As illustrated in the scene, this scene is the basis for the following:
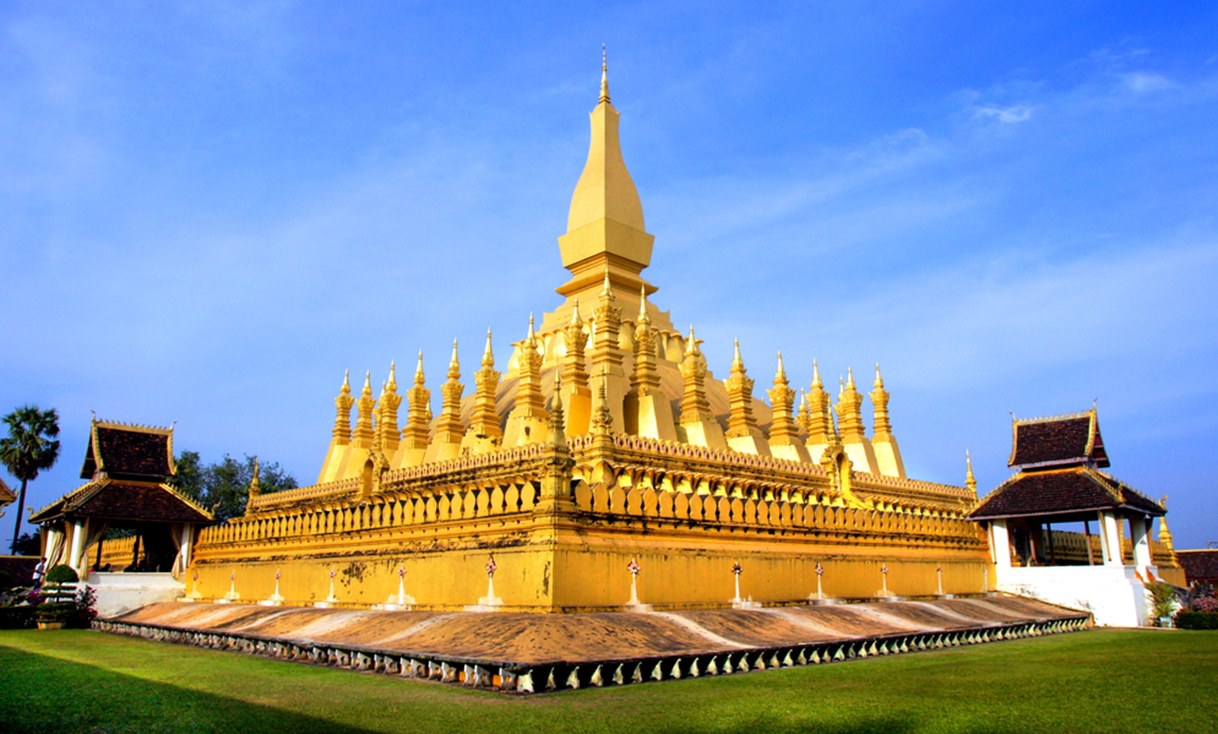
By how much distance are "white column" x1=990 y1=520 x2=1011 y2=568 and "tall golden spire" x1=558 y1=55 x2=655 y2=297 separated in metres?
14.0

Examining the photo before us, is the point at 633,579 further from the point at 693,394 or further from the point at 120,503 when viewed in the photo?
the point at 120,503

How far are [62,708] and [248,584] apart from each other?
12.6 m

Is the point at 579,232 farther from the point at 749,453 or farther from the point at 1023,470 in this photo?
the point at 1023,470

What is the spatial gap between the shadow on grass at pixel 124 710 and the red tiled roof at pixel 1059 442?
69.3ft

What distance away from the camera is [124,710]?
7688 millimetres

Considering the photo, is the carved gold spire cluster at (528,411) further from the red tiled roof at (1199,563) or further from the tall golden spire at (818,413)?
the red tiled roof at (1199,563)

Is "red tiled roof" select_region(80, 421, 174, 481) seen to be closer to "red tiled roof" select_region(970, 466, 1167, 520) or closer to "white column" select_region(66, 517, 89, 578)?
"white column" select_region(66, 517, 89, 578)

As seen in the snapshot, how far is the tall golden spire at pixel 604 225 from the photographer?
1157 inches

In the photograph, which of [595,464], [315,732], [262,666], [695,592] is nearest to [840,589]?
[695,592]

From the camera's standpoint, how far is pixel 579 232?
29.9 metres

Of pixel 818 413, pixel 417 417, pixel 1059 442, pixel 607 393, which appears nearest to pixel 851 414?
pixel 818 413

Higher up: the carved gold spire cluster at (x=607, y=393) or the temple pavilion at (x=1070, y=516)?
the carved gold spire cluster at (x=607, y=393)

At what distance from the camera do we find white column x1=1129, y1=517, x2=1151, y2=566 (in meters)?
21.5

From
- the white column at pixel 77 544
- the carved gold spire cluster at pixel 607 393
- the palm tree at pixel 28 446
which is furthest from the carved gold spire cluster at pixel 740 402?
the palm tree at pixel 28 446
